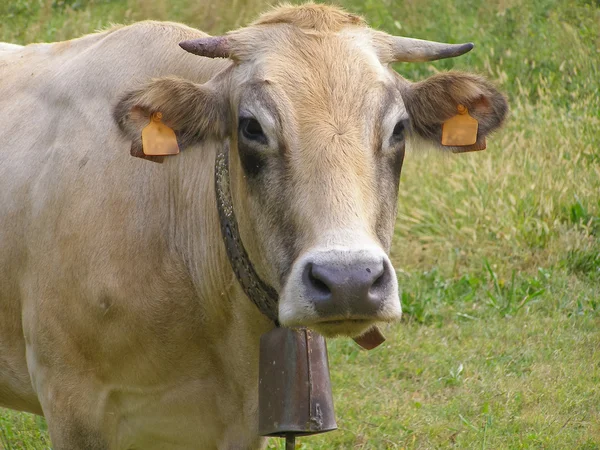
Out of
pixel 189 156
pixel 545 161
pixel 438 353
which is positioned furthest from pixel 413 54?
pixel 545 161

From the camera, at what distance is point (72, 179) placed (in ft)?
13.0

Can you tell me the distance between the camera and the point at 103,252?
3844 millimetres

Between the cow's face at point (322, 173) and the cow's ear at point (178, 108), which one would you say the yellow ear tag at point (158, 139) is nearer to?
the cow's ear at point (178, 108)

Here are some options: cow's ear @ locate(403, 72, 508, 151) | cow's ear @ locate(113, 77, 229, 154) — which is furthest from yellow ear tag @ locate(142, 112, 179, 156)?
cow's ear @ locate(403, 72, 508, 151)

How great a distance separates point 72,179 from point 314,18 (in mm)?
1160

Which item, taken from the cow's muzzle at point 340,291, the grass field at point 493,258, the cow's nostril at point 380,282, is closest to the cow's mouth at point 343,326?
the cow's muzzle at point 340,291

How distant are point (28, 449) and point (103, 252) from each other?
1.68m

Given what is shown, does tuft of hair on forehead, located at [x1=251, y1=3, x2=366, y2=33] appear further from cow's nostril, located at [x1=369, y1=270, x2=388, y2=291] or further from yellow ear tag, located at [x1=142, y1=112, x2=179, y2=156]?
cow's nostril, located at [x1=369, y1=270, x2=388, y2=291]

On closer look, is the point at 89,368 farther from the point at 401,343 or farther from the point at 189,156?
the point at 401,343

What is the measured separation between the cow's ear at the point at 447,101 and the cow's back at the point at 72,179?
809mm

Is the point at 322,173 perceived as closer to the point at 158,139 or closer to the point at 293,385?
the point at 158,139

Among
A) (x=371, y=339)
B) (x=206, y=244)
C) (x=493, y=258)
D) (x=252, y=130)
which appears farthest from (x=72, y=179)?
(x=493, y=258)

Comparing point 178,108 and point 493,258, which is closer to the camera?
point 178,108

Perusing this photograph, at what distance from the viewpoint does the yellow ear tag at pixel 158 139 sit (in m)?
3.61
